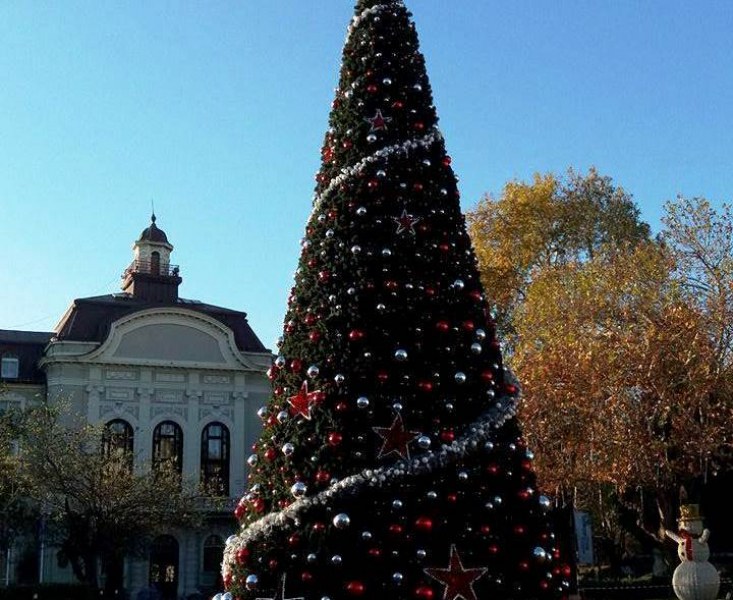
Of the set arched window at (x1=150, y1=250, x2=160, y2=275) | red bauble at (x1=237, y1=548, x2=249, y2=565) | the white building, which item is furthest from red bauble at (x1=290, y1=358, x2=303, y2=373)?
arched window at (x1=150, y1=250, x2=160, y2=275)

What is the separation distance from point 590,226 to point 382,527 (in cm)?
2466

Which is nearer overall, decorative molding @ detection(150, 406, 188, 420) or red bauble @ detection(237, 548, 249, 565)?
red bauble @ detection(237, 548, 249, 565)

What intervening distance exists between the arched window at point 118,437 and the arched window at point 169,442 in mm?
945

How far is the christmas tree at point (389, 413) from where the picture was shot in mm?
6961

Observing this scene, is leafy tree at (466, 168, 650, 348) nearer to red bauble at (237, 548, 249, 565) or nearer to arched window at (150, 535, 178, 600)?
arched window at (150, 535, 178, 600)

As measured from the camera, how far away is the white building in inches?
1324

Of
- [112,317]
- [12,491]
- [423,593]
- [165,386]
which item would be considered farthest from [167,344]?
[423,593]

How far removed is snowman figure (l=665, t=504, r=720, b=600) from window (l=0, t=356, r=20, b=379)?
2666 centimetres

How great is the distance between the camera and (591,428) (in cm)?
1783

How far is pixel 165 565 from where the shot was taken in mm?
33781

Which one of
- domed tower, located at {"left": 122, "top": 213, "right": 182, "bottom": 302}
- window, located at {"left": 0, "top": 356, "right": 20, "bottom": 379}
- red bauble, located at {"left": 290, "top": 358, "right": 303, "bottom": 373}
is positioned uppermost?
domed tower, located at {"left": 122, "top": 213, "right": 182, "bottom": 302}

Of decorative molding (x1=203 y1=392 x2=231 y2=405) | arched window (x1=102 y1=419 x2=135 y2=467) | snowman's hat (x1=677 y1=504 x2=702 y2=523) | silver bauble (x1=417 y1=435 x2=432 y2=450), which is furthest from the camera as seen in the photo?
decorative molding (x1=203 y1=392 x2=231 y2=405)

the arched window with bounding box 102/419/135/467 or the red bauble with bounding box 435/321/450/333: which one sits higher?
the arched window with bounding box 102/419/135/467

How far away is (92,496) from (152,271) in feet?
48.7
